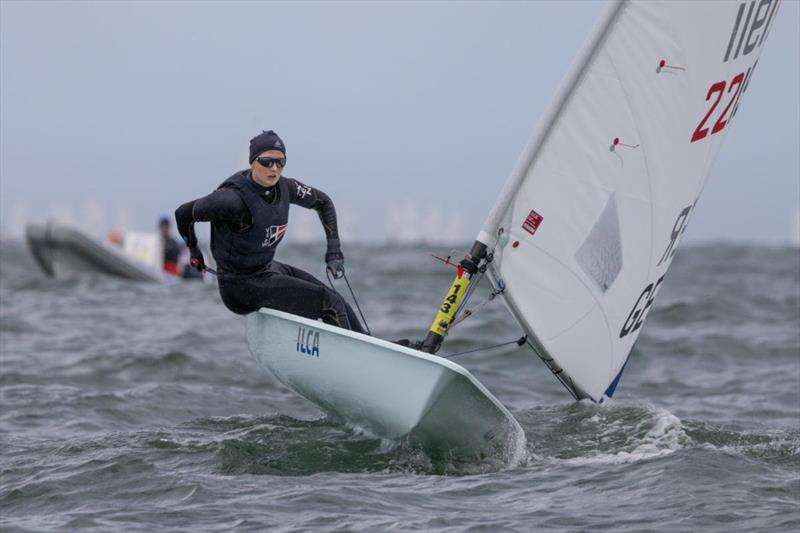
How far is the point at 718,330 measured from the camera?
13492 millimetres

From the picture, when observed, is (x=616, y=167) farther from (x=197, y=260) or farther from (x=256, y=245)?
(x=197, y=260)

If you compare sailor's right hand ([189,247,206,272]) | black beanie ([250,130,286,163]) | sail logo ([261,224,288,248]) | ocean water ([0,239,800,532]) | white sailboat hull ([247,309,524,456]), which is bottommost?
ocean water ([0,239,800,532])

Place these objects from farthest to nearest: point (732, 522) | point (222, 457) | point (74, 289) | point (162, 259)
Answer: point (162, 259) → point (74, 289) → point (222, 457) → point (732, 522)

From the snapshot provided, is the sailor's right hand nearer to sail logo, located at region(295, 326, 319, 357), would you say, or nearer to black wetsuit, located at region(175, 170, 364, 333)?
black wetsuit, located at region(175, 170, 364, 333)

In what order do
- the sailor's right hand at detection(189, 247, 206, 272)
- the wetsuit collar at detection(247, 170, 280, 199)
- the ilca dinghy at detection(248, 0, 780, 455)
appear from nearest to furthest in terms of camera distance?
the ilca dinghy at detection(248, 0, 780, 455) → the wetsuit collar at detection(247, 170, 280, 199) → the sailor's right hand at detection(189, 247, 206, 272)

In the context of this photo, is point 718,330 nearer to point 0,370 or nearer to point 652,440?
point 652,440

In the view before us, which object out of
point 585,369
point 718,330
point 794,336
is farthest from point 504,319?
point 585,369

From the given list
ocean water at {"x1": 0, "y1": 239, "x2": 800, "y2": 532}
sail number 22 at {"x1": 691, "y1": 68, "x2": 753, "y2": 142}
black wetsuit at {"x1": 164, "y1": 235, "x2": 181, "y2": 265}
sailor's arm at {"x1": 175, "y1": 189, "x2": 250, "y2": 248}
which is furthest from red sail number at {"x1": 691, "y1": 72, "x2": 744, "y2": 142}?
black wetsuit at {"x1": 164, "y1": 235, "x2": 181, "y2": 265}

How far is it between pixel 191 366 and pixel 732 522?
654 centimetres

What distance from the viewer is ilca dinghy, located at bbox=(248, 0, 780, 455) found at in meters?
6.01

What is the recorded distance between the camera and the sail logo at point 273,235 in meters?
6.36

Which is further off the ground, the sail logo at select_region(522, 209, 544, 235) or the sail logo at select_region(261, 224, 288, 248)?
the sail logo at select_region(522, 209, 544, 235)

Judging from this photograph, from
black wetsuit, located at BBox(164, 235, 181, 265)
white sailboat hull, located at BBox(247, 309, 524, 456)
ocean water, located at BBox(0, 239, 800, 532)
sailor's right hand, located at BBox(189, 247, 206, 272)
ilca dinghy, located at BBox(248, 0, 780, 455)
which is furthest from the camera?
black wetsuit, located at BBox(164, 235, 181, 265)

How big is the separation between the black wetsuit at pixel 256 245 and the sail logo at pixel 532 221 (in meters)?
1.16
